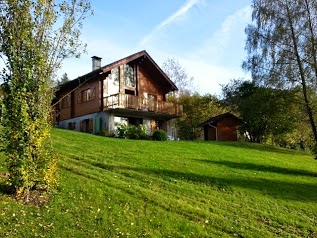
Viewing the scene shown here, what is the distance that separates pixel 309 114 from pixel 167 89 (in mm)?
14798

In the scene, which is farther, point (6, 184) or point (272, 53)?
point (272, 53)

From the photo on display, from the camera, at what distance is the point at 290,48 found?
2711cm

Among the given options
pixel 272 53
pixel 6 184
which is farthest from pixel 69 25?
pixel 272 53

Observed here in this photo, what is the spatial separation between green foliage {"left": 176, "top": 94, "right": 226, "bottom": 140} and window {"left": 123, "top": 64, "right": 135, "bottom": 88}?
13.9m

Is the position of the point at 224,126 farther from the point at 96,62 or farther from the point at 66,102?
the point at 66,102

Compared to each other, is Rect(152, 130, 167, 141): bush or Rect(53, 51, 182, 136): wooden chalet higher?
Rect(53, 51, 182, 136): wooden chalet

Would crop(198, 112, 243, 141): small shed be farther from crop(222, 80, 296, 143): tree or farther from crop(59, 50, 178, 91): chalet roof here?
crop(59, 50, 178, 91): chalet roof

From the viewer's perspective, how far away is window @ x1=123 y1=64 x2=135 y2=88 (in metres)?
34.6

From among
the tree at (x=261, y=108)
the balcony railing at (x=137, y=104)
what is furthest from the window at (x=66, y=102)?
the tree at (x=261, y=108)

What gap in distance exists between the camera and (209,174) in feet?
55.8

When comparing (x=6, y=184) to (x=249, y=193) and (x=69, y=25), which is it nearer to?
(x=69, y=25)

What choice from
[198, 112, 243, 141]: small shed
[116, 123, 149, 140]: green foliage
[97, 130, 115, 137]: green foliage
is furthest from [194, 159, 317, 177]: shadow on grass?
[198, 112, 243, 141]: small shed

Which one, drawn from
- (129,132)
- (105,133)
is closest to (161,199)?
(129,132)

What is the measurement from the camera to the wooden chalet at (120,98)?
31.5 metres
